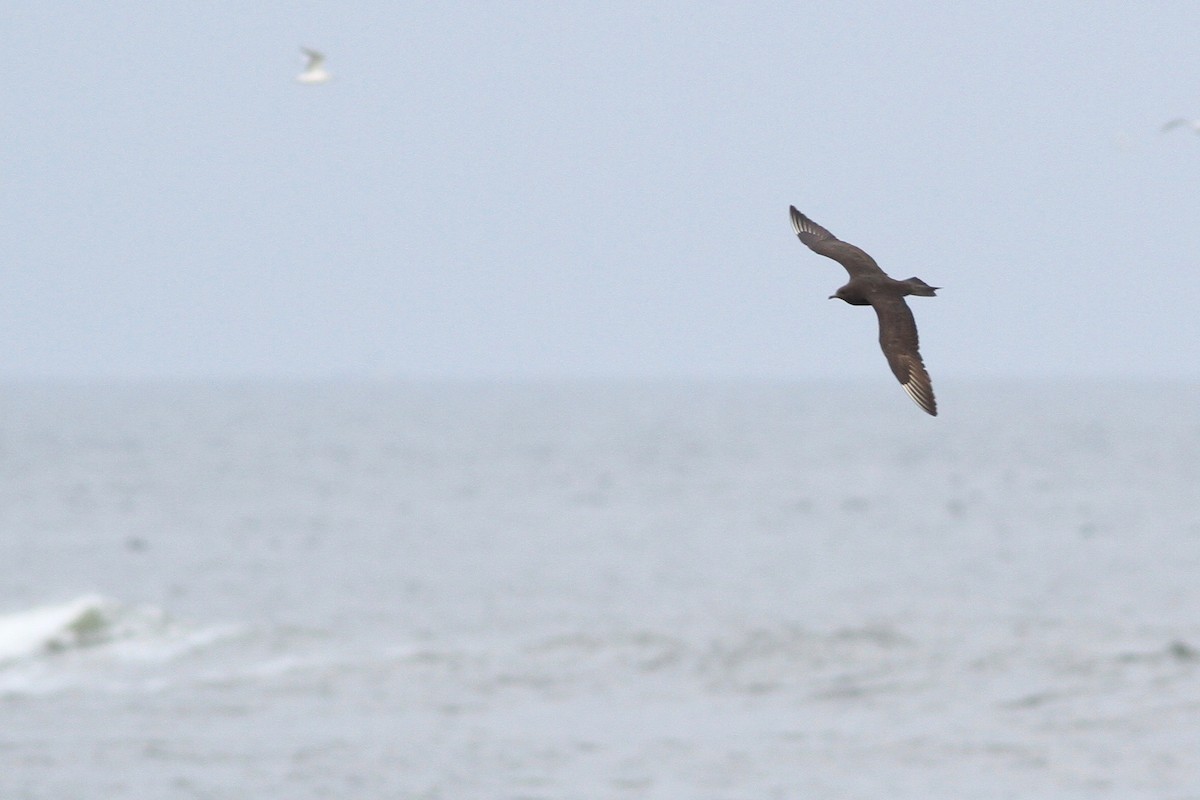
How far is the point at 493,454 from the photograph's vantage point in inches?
5079

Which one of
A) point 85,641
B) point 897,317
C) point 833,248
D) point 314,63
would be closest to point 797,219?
point 833,248

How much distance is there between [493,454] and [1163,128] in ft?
383

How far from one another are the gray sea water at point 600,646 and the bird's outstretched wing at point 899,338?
17.6 meters

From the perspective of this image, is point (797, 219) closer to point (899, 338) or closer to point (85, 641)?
point (899, 338)

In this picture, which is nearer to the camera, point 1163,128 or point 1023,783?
point 1163,128

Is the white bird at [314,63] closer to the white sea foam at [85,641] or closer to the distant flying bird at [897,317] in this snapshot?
the distant flying bird at [897,317]

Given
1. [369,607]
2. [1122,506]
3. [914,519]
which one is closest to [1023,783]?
[369,607]

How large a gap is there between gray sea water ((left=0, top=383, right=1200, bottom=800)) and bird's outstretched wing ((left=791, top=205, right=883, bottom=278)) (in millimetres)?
15882

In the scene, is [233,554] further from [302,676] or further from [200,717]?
[200,717]

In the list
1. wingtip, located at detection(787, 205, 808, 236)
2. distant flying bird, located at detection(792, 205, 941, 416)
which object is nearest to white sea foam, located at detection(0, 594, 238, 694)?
wingtip, located at detection(787, 205, 808, 236)

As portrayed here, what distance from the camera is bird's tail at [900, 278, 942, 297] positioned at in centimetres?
853

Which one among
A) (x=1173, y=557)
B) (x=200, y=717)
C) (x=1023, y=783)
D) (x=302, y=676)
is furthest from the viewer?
(x=1173, y=557)

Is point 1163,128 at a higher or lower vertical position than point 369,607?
higher

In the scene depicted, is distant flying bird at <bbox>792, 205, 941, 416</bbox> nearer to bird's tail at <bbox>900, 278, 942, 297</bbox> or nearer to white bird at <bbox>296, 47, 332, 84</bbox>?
bird's tail at <bbox>900, 278, 942, 297</bbox>
